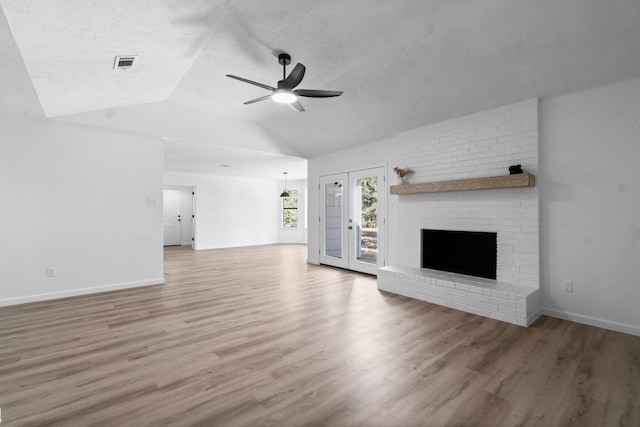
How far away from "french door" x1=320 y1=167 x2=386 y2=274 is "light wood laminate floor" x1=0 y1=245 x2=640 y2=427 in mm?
1845

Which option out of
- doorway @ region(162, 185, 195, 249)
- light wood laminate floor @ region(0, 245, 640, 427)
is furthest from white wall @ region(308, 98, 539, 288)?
doorway @ region(162, 185, 195, 249)

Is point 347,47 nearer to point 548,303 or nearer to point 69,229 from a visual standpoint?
point 548,303

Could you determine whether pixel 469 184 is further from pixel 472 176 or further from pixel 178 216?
pixel 178 216

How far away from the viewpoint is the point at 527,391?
201 cm

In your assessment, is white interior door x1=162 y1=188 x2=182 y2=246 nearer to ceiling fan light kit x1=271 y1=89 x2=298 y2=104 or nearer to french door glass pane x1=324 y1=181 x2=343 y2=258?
french door glass pane x1=324 y1=181 x2=343 y2=258

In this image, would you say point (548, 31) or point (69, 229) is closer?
point (548, 31)

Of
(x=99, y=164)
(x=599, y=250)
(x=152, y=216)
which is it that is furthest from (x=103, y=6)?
(x=599, y=250)

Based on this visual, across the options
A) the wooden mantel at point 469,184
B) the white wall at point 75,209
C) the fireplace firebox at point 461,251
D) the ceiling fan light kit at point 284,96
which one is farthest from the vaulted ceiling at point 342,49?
the fireplace firebox at point 461,251

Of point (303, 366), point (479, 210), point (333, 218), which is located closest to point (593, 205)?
point (479, 210)

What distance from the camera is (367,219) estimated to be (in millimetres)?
5812

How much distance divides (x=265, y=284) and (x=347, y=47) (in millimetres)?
3804

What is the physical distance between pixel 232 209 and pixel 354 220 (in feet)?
19.7

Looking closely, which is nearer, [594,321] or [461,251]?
[594,321]

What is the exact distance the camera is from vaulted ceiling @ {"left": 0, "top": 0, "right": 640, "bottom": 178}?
7.96 feet
